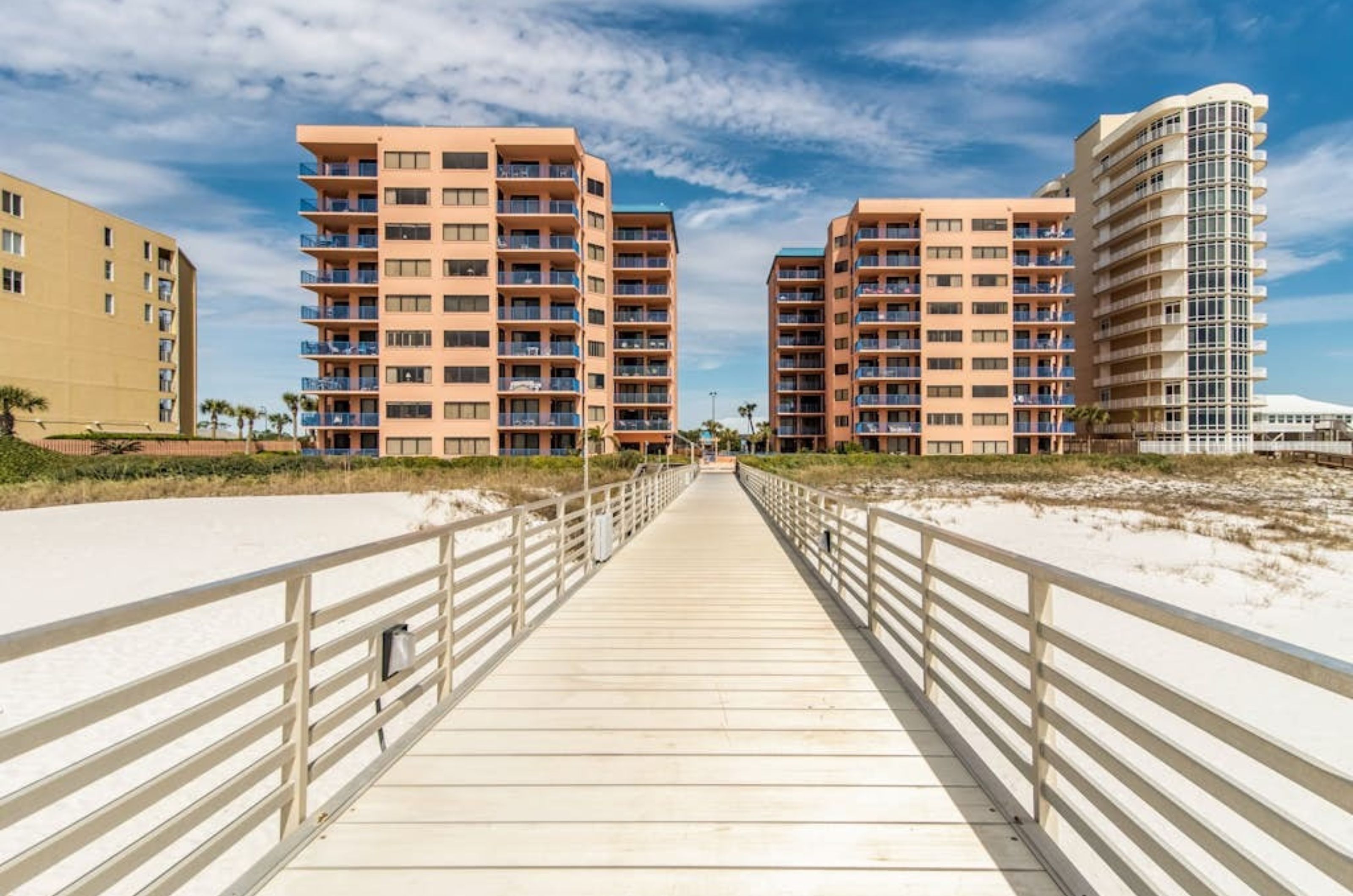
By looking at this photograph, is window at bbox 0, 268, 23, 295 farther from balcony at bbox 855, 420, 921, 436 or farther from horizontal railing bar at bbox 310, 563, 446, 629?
balcony at bbox 855, 420, 921, 436

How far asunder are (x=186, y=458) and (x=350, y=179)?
23116mm

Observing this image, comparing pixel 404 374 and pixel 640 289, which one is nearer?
pixel 404 374

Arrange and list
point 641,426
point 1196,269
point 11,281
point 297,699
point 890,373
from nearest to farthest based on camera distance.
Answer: point 297,699, point 11,281, point 1196,269, point 890,373, point 641,426

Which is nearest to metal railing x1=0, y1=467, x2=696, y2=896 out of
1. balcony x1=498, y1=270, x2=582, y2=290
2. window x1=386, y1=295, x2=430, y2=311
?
window x1=386, y1=295, x2=430, y2=311

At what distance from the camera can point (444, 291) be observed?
45.3 metres

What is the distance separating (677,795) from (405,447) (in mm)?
45149

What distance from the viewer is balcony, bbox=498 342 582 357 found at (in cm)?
4609

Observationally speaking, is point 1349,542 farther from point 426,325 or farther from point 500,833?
point 426,325

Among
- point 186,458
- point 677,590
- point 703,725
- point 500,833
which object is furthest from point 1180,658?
point 186,458

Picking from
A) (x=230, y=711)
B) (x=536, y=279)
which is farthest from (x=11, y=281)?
(x=230, y=711)

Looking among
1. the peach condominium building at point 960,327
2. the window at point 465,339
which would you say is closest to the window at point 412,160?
the window at point 465,339

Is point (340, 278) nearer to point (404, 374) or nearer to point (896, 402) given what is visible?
point (404, 374)

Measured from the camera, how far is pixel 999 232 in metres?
52.9

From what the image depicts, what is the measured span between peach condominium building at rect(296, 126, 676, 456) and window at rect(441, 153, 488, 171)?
2.7 inches
